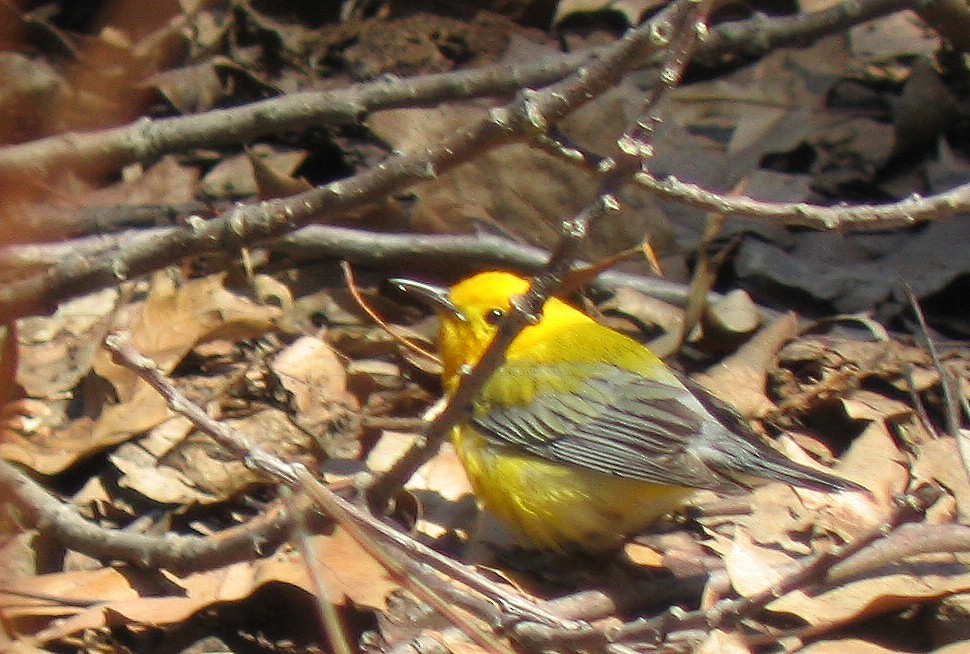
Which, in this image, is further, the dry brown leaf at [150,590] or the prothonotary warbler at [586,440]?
the prothonotary warbler at [586,440]

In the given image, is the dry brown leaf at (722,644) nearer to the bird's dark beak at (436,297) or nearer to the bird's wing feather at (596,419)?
the bird's wing feather at (596,419)

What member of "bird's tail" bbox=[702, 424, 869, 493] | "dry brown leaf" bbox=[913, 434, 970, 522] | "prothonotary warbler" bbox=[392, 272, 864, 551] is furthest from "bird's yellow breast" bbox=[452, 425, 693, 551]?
"dry brown leaf" bbox=[913, 434, 970, 522]

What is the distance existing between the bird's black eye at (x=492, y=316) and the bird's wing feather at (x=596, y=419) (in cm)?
20

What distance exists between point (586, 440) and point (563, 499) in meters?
0.24

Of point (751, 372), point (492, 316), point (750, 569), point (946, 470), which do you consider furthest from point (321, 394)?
point (946, 470)

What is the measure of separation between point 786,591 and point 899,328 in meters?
2.57

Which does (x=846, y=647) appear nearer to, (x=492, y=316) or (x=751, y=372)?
(x=751, y=372)

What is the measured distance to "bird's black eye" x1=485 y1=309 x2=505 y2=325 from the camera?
183 inches

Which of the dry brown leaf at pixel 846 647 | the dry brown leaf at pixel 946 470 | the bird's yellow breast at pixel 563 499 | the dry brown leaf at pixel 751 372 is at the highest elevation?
the dry brown leaf at pixel 946 470

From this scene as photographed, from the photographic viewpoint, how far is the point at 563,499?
4109 mm

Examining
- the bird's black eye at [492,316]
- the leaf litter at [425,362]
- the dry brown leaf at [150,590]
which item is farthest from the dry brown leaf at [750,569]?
the bird's black eye at [492,316]

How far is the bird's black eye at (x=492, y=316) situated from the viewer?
4650 mm

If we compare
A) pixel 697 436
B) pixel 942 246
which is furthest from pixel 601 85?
pixel 942 246

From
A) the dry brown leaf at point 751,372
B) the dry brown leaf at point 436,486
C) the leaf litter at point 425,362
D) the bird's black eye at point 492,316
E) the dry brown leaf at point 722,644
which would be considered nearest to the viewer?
the dry brown leaf at point 722,644
